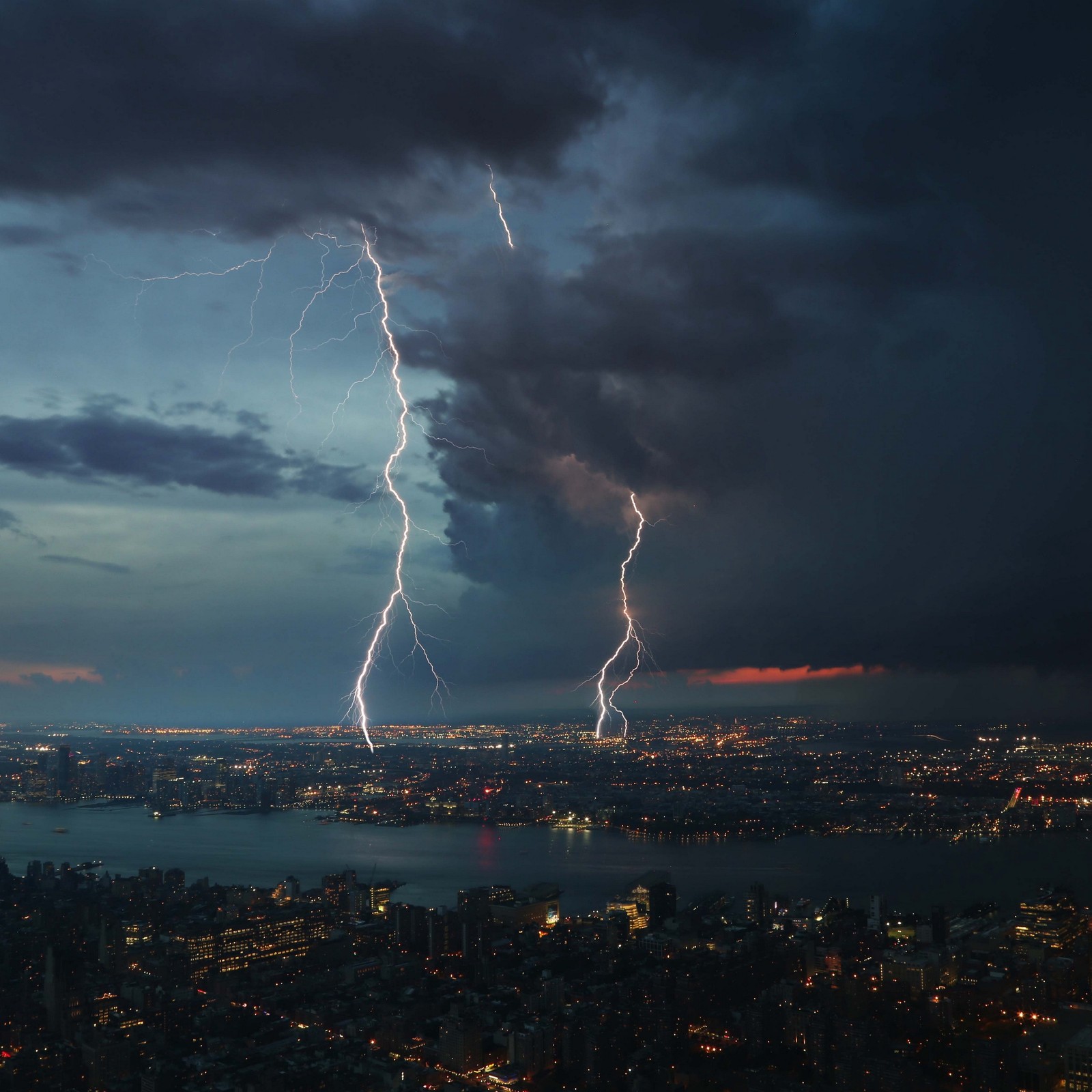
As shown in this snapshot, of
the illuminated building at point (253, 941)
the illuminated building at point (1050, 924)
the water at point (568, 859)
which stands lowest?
the water at point (568, 859)

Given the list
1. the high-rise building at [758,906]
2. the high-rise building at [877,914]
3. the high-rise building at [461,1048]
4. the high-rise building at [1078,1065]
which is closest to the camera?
the high-rise building at [1078,1065]

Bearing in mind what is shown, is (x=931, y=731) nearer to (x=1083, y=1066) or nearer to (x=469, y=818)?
(x=469, y=818)

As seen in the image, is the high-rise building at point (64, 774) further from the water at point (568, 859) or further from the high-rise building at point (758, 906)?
the high-rise building at point (758, 906)

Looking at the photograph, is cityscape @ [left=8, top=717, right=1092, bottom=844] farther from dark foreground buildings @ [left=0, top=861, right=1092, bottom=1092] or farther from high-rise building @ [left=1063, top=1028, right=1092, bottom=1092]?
high-rise building @ [left=1063, top=1028, right=1092, bottom=1092]

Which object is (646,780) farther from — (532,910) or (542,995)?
(542,995)

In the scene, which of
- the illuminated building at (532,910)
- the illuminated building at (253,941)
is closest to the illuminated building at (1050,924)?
the illuminated building at (532,910)

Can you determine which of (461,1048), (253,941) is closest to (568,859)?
(253,941)

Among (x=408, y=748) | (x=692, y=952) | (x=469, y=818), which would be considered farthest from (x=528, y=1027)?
(x=408, y=748)
